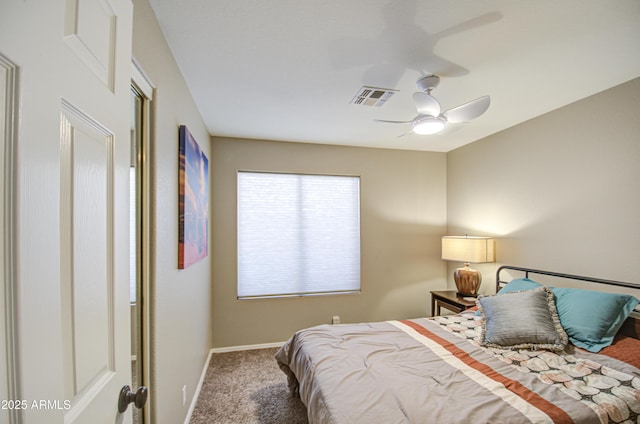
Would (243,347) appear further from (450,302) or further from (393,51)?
(393,51)

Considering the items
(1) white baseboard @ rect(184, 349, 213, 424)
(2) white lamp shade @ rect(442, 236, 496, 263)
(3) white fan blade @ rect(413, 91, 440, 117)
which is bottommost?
(1) white baseboard @ rect(184, 349, 213, 424)

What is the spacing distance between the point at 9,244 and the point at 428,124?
2183 millimetres

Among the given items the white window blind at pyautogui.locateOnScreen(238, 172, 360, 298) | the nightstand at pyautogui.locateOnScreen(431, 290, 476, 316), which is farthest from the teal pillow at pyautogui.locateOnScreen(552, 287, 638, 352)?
the white window blind at pyautogui.locateOnScreen(238, 172, 360, 298)


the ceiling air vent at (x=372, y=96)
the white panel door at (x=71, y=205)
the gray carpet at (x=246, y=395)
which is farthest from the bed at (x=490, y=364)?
the ceiling air vent at (x=372, y=96)

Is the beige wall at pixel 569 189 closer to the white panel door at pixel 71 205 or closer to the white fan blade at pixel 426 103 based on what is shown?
the white fan blade at pixel 426 103

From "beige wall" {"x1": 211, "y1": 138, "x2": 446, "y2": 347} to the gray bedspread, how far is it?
4.79ft

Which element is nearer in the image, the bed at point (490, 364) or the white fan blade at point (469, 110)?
the bed at point (490, 364)

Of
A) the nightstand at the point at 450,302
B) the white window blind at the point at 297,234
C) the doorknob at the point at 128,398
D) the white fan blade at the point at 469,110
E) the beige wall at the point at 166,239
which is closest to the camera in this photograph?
the doorknob at the point at 128,398

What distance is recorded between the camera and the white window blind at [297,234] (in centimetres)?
353

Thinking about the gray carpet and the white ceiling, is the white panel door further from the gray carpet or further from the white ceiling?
the gray carpet

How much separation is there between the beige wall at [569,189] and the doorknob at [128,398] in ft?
9.96

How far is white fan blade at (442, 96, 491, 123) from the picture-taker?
187 cm

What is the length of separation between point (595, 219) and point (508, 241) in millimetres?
847

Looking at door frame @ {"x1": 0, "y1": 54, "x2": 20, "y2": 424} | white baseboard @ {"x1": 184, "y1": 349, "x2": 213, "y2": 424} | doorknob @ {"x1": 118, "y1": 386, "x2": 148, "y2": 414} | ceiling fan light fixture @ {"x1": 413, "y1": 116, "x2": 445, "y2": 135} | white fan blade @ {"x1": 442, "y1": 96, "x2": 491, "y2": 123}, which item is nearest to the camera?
door frame @ {"x1": 0, "y1": 54, "x2": 20, "y2": 424}
